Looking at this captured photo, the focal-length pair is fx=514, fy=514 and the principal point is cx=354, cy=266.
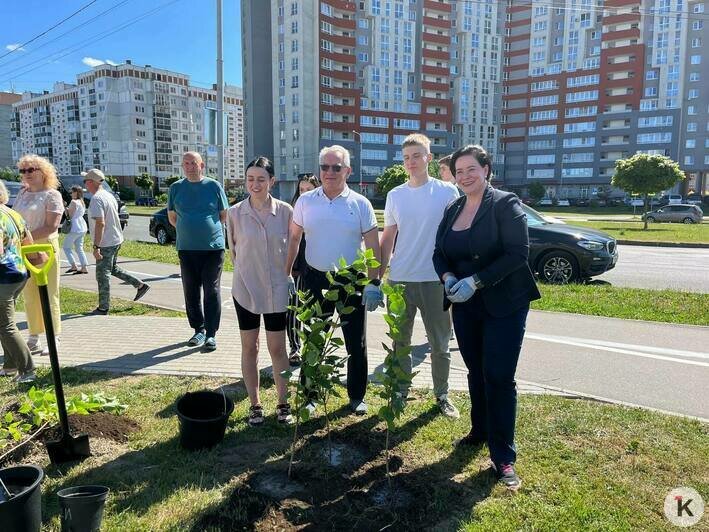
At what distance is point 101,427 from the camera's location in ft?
11.9

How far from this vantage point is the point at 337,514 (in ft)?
8.91

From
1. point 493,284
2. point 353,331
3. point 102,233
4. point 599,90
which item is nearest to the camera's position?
point 493,284

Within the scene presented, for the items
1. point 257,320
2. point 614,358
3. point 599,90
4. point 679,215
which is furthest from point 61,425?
point 599,90

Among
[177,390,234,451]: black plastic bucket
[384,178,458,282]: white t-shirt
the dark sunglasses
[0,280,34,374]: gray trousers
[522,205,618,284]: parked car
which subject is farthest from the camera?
[522,205,618,284]: parked car

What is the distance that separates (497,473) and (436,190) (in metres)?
2.04

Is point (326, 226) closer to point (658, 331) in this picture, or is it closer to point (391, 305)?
point (391, 305)

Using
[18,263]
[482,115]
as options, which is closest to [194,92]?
[482,115]

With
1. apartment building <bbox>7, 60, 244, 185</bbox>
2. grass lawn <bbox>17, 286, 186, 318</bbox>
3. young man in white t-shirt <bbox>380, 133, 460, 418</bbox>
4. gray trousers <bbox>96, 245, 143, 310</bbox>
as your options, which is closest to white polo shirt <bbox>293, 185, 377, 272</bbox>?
young man in white t-shirt <bbox>380, 133, 460, 418</bbox>

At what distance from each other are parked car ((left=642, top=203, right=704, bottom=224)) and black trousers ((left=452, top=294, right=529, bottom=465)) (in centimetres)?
3672

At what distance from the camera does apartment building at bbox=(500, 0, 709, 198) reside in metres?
73.3

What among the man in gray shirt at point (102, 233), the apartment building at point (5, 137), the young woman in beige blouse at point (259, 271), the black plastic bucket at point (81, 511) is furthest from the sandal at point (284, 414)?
the apartment building at point (5, 137)

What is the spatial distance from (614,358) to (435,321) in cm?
267

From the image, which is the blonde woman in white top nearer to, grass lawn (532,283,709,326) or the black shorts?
the black shorts

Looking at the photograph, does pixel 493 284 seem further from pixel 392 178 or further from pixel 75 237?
pixel 392 178
